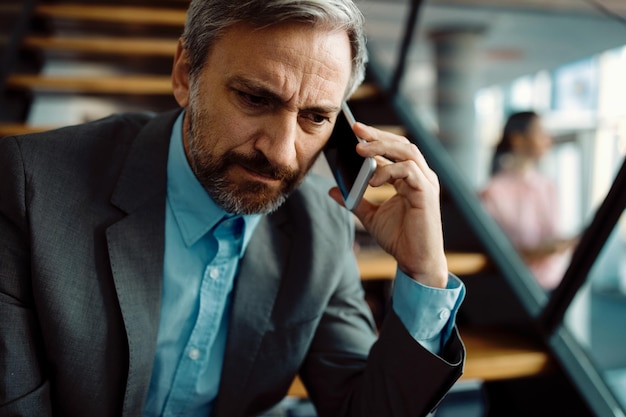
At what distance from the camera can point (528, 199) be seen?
247 centimetres

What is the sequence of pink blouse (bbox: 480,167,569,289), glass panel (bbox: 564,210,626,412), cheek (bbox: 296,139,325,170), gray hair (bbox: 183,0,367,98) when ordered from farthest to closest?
pink blouse (bbox: 480,167,569,289) < glass panel (bbox: 564,210,626,412) < cheek (bbox: 296,139,325,170) < gray hair (bbox: 183,0,367,98)

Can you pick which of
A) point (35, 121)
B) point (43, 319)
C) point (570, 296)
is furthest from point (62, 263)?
point (35, 121)

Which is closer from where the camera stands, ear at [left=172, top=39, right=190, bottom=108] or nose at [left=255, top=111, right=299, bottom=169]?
nose at [left=255, top=111, right=299, bottom=169]

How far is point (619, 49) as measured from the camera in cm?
184

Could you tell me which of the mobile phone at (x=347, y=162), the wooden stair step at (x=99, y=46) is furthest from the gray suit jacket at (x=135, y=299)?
the wooden stair step at (x=99, y=46)

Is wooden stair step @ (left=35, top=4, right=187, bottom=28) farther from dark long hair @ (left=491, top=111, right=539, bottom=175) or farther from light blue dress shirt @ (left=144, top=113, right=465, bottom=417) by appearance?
light blue dress shirt @ (left=144, top=113, right=465, bottom=417)

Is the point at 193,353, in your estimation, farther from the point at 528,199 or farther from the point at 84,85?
the point at 528,199

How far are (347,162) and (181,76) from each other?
1.20ft

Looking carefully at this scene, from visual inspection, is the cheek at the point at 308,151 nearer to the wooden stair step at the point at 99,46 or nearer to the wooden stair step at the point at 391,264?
the wooden stair step at the point at 391,264

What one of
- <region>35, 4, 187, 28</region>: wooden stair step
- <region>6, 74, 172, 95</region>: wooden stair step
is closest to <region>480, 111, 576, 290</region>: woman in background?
<region>6, 74, 172, 95</region>: wooden stair step

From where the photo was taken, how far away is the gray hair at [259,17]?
92cm

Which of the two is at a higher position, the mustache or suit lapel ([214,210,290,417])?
the mustache

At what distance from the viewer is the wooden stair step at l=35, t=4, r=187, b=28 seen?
2854mm

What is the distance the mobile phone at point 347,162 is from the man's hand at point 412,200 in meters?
0.03
